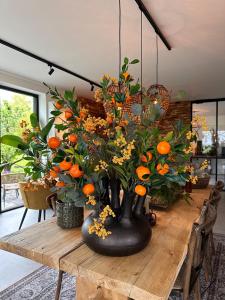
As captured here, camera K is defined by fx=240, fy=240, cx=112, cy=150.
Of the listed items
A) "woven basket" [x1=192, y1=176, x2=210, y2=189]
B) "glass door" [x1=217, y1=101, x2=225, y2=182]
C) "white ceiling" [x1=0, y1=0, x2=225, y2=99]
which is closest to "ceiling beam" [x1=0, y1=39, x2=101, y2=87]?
"white ceiling" [x1=0, y1=0, x2=225, y2=99]

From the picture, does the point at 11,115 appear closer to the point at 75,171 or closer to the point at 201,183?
the point at 201,183

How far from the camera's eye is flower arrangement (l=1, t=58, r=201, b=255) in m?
1.04

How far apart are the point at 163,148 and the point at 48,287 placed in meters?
1.97

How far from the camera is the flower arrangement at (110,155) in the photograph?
1.04m

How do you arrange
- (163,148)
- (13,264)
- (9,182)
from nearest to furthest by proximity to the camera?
(163,148) < (13,264) < (9,182)

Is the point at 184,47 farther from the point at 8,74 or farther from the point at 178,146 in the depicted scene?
the point at 8,74

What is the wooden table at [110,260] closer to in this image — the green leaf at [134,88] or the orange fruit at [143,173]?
the orange fruit at [143,173]

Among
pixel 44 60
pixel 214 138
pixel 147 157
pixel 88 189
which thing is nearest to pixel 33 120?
pixel 88 189

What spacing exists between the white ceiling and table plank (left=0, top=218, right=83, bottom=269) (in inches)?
79.0

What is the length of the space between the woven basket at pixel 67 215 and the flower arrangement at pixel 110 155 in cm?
29

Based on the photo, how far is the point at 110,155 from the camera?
116 cm

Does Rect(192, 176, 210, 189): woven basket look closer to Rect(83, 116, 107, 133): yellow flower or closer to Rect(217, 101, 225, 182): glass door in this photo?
Rect(83, 116, 107, 133): yellow flower

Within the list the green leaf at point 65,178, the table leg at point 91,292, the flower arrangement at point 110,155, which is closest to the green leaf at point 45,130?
the flower arrangement at point 110,155

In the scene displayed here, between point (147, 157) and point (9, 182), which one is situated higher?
point (147, 157)
